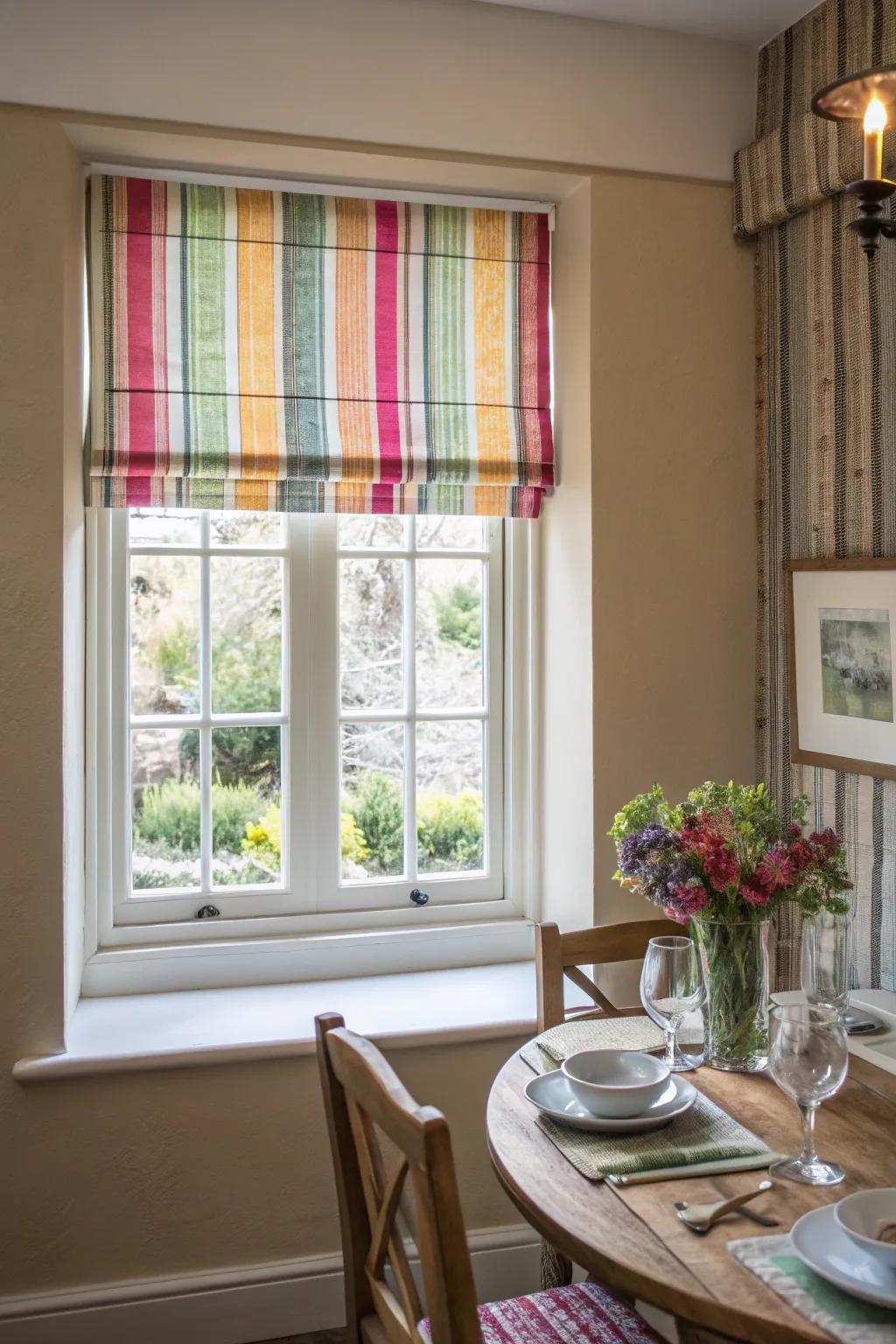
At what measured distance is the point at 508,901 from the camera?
2768mm

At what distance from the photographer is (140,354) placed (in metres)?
2.42

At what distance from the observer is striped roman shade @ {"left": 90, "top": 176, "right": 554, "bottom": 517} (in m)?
2.42

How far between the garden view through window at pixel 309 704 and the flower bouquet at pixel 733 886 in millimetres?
1051

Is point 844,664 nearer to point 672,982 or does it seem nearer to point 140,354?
point 672,982

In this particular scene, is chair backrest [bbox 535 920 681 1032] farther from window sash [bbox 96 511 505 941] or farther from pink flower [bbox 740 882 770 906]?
window sash [bbox 96 511 505 941]

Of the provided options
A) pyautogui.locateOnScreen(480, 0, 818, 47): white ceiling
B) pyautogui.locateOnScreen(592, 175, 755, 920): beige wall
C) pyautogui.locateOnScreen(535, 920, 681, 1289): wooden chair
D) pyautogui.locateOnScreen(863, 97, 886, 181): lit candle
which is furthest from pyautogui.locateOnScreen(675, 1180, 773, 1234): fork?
pyautogui.locateOnScreen(480, 0, 818, 47): white ceiling

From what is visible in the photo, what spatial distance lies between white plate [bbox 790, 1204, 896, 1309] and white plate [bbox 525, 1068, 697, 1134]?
26cm

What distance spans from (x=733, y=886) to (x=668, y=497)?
1.12 m

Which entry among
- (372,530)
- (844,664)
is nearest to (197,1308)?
(372,530)

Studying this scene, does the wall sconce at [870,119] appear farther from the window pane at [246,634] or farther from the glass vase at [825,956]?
the window pane at [246,634]

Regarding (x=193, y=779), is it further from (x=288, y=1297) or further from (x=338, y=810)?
(x=288, y=1297)

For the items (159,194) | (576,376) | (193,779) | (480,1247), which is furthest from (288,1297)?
(159,194)

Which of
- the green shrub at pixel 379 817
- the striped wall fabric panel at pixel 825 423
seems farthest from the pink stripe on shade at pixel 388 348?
the striped wall fabric panel at pixel 825 423

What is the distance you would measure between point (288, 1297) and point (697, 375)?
2.15 metres
